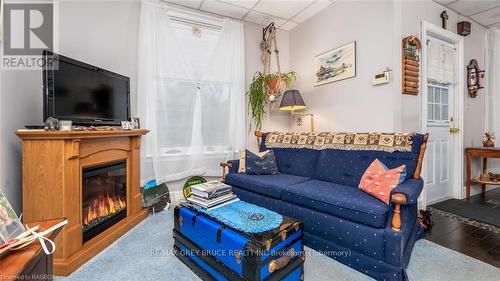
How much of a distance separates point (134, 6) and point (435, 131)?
419 centimetres

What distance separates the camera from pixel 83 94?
6.72ft

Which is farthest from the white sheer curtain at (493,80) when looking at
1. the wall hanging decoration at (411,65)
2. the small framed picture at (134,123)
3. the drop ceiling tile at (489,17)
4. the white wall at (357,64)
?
the small framed picture at (134,123)

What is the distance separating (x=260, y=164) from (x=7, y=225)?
221cm

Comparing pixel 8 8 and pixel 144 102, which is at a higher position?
pixel 8 8

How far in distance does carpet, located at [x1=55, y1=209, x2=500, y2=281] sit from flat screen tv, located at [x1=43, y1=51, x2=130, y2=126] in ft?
3.86

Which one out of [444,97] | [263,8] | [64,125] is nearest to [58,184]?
[64,125]

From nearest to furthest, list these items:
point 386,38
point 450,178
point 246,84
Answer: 1. point 386,38
2. point 450,178
3. point 246,84

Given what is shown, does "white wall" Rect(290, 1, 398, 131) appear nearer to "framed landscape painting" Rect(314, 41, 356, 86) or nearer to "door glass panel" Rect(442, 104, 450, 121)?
"framed landscape painting" Rect(314, 41, 356, 86)

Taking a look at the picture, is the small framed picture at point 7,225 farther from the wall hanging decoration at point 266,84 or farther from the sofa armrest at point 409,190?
the wall hanging decoration at point 266,84

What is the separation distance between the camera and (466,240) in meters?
2.09

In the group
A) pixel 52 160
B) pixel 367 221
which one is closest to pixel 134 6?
pixel 52 160

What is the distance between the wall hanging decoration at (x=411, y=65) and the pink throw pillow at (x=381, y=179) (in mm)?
1119

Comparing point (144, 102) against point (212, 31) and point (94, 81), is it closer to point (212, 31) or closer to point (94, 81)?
point (94, 81)

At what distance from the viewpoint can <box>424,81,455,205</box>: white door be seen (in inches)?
118
